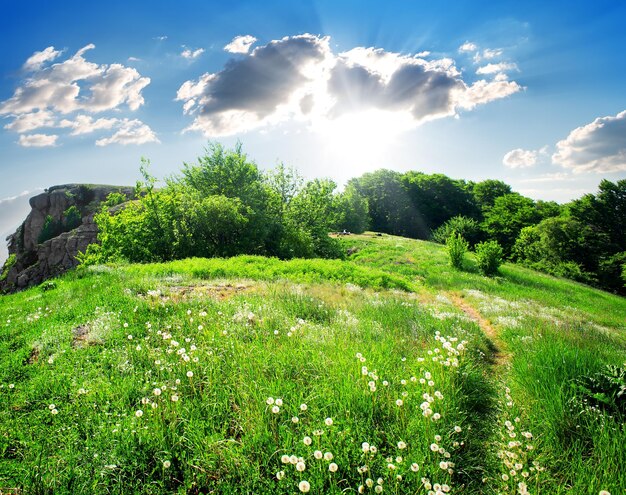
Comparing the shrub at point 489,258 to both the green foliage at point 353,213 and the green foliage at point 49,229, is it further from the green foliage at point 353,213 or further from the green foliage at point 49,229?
the green foliage at point 49,229

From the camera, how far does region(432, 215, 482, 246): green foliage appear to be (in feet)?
198

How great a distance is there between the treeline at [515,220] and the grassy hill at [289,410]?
3785 cm

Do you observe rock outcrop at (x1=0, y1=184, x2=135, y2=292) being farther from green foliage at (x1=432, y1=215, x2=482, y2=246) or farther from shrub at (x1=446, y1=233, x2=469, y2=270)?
→ green foliage at (x1=432, y1=215, x2=482, y2=246)

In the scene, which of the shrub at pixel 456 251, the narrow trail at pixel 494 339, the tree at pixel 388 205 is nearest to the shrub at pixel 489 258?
the shrub at pixel 456 251

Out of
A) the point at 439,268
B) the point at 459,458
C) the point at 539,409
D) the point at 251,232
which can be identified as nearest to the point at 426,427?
the point at 459,458

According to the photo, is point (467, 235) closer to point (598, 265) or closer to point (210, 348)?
point (598, 265)

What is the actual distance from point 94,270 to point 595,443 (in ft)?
58.9

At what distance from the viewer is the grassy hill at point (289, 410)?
10.2 feet

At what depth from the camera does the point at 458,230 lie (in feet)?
207

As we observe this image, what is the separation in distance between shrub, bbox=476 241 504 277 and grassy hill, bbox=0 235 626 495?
19.3m

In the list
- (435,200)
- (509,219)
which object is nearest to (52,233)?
(435,200)

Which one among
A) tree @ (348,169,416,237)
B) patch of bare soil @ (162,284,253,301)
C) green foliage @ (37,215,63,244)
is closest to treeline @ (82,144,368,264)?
patch of bare soil @ (162,284,253,301)

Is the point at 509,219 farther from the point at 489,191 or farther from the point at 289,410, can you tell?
the point at 289,410

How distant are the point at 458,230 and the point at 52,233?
302 ft
